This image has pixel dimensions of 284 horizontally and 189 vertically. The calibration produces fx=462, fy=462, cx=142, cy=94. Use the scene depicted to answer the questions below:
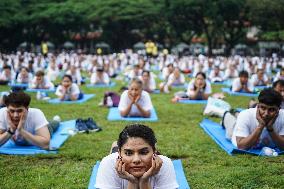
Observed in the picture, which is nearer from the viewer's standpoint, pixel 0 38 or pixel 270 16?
pixel 270 16

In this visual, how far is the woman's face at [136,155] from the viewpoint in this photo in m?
3.57

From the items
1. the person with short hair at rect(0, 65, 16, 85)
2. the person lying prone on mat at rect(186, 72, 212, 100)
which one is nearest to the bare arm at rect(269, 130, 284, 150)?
the person lying prone on mat at rect(186, 72, 212, 100)

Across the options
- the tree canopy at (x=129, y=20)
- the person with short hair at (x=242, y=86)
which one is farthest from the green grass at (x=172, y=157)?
the tree canopy at (x=129, y=20)

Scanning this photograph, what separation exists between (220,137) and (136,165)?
4.40 m

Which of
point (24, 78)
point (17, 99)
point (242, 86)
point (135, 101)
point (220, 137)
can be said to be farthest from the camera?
point (24, 78)

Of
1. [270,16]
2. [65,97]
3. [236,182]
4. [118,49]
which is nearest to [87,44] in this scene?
[118,49]

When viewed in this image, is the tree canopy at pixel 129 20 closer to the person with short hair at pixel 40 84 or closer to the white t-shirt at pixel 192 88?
the person with short hair at pixel 40 84

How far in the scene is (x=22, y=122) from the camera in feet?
19.6

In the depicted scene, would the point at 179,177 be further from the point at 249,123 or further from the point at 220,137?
the point at 220,137

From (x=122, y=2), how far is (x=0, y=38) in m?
12.0

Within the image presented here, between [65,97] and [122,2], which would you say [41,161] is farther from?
[122,2]

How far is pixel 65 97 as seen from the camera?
12648 mm

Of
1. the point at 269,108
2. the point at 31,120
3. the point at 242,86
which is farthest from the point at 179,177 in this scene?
the point at 242,86

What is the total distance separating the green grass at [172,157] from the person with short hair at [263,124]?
0.86 feet
